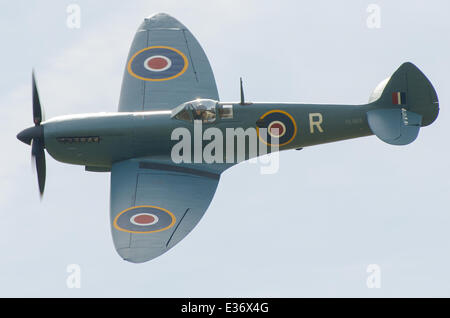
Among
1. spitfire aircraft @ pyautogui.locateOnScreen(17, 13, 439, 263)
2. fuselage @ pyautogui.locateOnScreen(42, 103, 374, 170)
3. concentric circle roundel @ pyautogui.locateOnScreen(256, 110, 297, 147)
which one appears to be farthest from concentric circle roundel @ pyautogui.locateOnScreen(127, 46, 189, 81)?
concentric circle roundel @ pyautogui.locateOnScreen(256, 110, 297, 147)

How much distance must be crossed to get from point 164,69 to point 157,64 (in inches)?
11.4

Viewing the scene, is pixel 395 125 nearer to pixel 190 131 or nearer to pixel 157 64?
pixel 190 131

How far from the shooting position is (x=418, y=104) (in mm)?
28516

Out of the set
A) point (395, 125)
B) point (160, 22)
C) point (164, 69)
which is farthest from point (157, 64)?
point (395, 125)

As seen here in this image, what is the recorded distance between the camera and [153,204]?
27.6m

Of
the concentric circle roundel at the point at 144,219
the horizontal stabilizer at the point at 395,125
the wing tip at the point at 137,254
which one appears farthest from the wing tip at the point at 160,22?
the wing tip at the point at 137,254

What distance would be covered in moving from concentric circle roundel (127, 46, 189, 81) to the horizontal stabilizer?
5.62 m

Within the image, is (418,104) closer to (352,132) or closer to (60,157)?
(352,132)

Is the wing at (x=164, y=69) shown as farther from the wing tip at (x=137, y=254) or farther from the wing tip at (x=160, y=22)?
the wing tip at (x=137, y=254)

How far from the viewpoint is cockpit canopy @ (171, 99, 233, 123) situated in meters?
28.0

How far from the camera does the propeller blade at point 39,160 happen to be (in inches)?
1124

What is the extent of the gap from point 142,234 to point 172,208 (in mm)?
1241

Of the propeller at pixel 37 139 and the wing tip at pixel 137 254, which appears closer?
the wing tip at pixel 137 254

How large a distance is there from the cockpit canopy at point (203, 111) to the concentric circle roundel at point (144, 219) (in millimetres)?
2558
